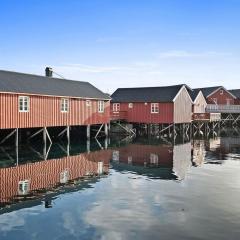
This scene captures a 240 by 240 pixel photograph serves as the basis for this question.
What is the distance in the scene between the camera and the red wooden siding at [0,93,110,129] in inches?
1194

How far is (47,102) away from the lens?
34.6m

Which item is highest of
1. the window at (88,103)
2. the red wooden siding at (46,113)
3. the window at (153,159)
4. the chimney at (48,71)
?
the chimney at (48,71)

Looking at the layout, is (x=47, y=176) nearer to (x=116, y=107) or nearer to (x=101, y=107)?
(x=101, y=107)

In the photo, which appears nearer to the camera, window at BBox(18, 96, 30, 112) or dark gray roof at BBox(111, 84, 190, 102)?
window at BBox(18, 96, 30, 112)

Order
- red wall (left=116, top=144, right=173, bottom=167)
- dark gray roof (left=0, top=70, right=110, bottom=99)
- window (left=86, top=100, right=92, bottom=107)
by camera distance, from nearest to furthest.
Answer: red wall (left=116, top=144, right=173, bottom=167)
dark gray roof (left=0, top=70, right=110, bottom=99)
window (left=86, top=100, right=92, bottom=107)

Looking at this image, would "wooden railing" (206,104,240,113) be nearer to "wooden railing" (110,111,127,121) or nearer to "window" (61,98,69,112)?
"wooden railing" (110,111,127,121)

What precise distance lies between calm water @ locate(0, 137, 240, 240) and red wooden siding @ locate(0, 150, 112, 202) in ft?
0.14

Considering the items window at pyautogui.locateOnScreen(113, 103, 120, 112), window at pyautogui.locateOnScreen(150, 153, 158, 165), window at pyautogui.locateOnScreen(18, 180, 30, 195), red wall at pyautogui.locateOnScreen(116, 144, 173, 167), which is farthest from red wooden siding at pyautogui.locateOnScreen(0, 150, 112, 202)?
window at pyautogui.locateOnScreen(113, 103, 120, 112)

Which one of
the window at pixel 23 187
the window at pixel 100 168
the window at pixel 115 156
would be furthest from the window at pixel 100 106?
the window at pixel 23 187

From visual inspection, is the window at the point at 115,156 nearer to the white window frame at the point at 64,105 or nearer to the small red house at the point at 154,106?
the white window frame at the point at 64,105

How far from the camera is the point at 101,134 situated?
46.7 metres

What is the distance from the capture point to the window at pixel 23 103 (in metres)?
31.7

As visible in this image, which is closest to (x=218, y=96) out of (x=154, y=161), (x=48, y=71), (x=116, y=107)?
(x=116, y=107)

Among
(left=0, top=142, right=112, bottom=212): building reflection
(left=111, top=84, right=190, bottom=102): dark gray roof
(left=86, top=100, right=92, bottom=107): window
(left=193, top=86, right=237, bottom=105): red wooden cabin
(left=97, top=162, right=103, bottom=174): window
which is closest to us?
(left=0, top=142, right=112, bottom=212): building reflection
